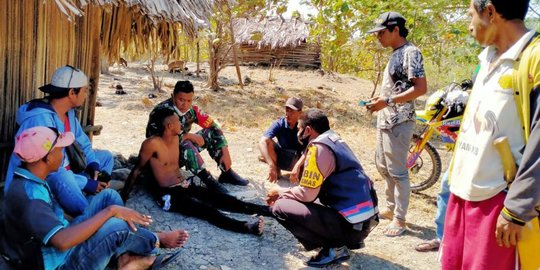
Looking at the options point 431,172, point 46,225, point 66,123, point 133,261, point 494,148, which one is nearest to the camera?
point 494,148

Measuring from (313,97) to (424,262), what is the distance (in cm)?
958

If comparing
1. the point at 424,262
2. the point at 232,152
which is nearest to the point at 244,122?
the point at 232,152

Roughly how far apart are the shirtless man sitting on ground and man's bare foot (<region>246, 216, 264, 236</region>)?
137 millimetres

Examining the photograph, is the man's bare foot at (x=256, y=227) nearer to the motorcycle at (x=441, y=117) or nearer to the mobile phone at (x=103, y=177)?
the mobile phone at (x=103, y=177)

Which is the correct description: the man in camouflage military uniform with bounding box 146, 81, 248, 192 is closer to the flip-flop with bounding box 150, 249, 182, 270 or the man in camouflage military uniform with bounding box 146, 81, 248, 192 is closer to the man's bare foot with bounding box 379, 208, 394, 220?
the flip-flop with bounding box 150, 249, 182, 270

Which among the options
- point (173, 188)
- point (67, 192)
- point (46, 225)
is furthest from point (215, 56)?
point (46, 225)

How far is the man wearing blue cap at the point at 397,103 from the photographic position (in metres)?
3.84

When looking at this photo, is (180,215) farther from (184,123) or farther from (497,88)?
(497,88)

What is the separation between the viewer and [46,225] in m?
2.30

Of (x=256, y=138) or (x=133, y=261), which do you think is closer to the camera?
(x=133, y=261)

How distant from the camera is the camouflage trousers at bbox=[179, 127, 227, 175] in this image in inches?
186

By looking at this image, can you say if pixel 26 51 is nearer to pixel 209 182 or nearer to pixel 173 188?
pixel 173 188

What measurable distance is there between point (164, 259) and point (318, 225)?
1161mm

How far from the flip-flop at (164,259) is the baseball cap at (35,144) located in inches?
45.4
